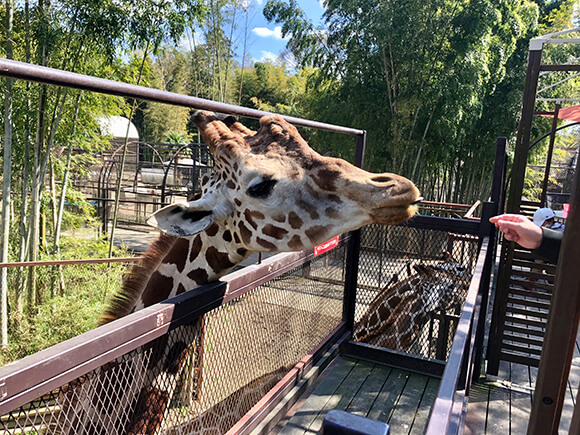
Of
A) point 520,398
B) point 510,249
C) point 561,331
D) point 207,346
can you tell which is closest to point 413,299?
point 510,249

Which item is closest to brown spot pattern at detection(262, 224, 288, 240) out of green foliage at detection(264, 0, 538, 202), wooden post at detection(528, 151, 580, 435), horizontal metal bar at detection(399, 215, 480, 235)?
wooden post at detection(528, 151, 580, 435)

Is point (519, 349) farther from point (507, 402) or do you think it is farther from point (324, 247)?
point (324, 247)

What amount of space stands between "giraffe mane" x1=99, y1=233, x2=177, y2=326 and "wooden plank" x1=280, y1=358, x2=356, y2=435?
3.70 feet

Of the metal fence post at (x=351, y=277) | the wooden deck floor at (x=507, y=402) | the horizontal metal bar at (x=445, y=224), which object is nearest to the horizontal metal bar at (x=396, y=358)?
the metal fence post at (x=351, y=277)

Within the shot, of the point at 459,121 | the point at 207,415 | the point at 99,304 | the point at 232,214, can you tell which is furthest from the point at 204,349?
the point at 459,121

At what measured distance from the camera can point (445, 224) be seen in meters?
2.91

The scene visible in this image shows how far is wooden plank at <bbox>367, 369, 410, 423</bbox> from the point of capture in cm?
268

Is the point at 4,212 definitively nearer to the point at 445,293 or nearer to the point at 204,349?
the point at 204,349

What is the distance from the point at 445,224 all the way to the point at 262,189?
173 centimetres

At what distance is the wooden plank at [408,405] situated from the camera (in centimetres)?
259

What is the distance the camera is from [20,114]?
→ 498 centimetres

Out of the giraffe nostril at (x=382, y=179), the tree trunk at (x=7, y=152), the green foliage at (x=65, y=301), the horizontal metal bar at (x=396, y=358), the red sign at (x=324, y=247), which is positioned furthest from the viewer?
the green foliage at (x=65, y=301)

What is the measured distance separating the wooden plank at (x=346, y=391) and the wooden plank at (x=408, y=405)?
10.9 inches

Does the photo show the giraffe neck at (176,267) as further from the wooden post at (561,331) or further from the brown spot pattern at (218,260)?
the wooden post at (561,331)
